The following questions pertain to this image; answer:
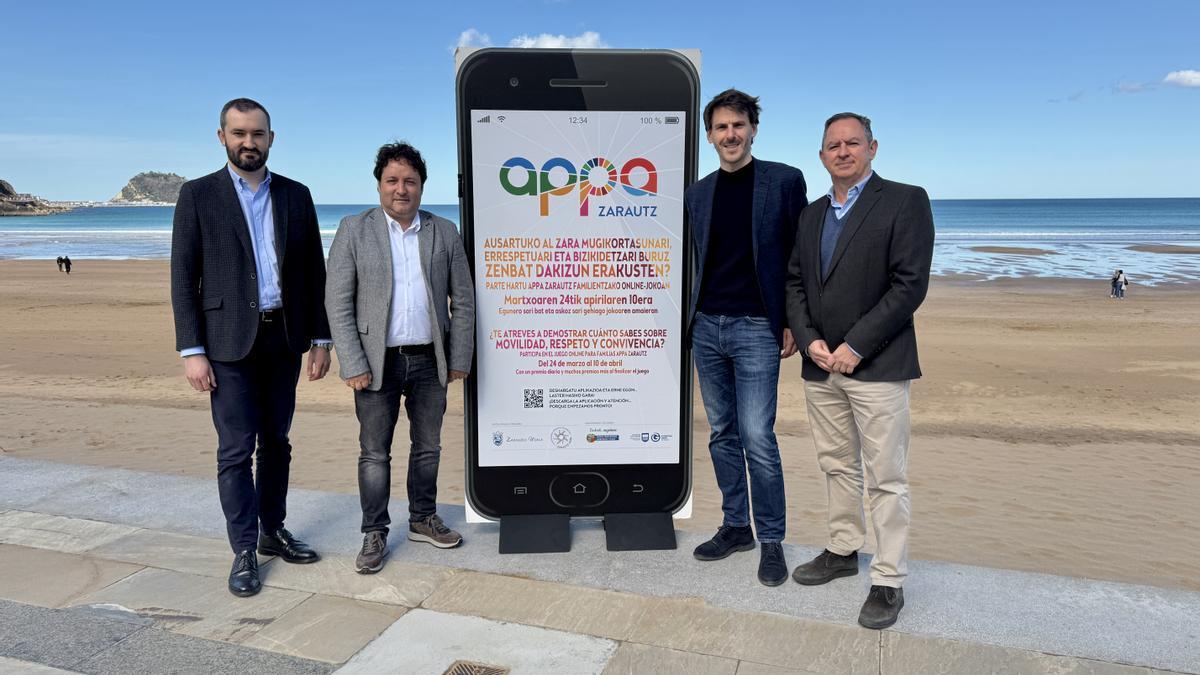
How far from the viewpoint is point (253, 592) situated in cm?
335

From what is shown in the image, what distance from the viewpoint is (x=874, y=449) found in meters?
3.12

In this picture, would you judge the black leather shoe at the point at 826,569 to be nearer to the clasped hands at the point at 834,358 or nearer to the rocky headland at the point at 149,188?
the clasped hands at the point at 834,358

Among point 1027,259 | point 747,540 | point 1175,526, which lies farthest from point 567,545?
point 1027,259

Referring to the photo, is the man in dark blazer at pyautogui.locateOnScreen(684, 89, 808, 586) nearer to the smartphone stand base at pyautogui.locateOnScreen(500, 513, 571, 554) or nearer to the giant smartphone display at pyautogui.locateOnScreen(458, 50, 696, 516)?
the giant smartphone display at pyautogui.locateOnScreen(458, 50, 696, 516)

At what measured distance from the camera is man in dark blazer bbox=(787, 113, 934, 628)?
118 inches

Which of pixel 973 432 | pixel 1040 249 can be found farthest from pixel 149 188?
pixel 973 432

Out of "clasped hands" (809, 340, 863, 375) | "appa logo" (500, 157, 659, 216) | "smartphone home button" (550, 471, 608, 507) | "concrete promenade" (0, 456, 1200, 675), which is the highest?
"appa logo" (500, 157, 659, 216)

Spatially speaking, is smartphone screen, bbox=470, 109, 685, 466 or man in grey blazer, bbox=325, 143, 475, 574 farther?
smartphone screen, bbox=470, 109, 685, 466

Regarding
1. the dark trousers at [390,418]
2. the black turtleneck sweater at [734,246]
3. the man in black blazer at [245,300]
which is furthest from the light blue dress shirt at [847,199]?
the man in black blazer at [245,300]

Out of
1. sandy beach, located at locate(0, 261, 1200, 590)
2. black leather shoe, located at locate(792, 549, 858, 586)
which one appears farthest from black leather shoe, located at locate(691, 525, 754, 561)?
sandy beach, located at locate(0, 261, 1200, 590)

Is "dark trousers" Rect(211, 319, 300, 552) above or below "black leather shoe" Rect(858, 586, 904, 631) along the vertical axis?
above

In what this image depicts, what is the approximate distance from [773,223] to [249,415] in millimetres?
2368

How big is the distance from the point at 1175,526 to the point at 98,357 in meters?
13.1

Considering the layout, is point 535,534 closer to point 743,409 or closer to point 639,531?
point 639,531
